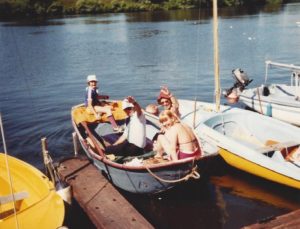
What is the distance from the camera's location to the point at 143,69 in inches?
1062

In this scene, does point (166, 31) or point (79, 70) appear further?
point (166, 31)

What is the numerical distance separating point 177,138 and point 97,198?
2168 millimetres

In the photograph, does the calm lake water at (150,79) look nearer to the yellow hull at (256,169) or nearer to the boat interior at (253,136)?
the yellow hull at (256,169)

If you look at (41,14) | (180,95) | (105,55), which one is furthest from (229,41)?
(41,14)

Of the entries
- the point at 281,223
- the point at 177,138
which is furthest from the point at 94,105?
the point at 281,223

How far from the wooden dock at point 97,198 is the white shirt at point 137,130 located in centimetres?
121

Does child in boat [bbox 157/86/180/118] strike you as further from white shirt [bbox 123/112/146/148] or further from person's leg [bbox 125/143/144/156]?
person's leg [bbox 125/143/144/156]

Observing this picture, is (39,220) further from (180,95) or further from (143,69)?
(143,69)

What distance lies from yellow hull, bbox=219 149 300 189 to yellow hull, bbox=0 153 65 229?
4.68m

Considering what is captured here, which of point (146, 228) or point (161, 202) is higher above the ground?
point (146, 228)

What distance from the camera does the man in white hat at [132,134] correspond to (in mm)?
9438

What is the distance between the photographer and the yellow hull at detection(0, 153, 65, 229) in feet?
22.1

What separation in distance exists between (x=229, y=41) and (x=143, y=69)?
13011 mm

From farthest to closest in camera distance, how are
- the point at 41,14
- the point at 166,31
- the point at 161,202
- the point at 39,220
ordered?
1. the point at 41,14
2. the point at 166,31
3. the point at 161,202
4. the point at 39,220
